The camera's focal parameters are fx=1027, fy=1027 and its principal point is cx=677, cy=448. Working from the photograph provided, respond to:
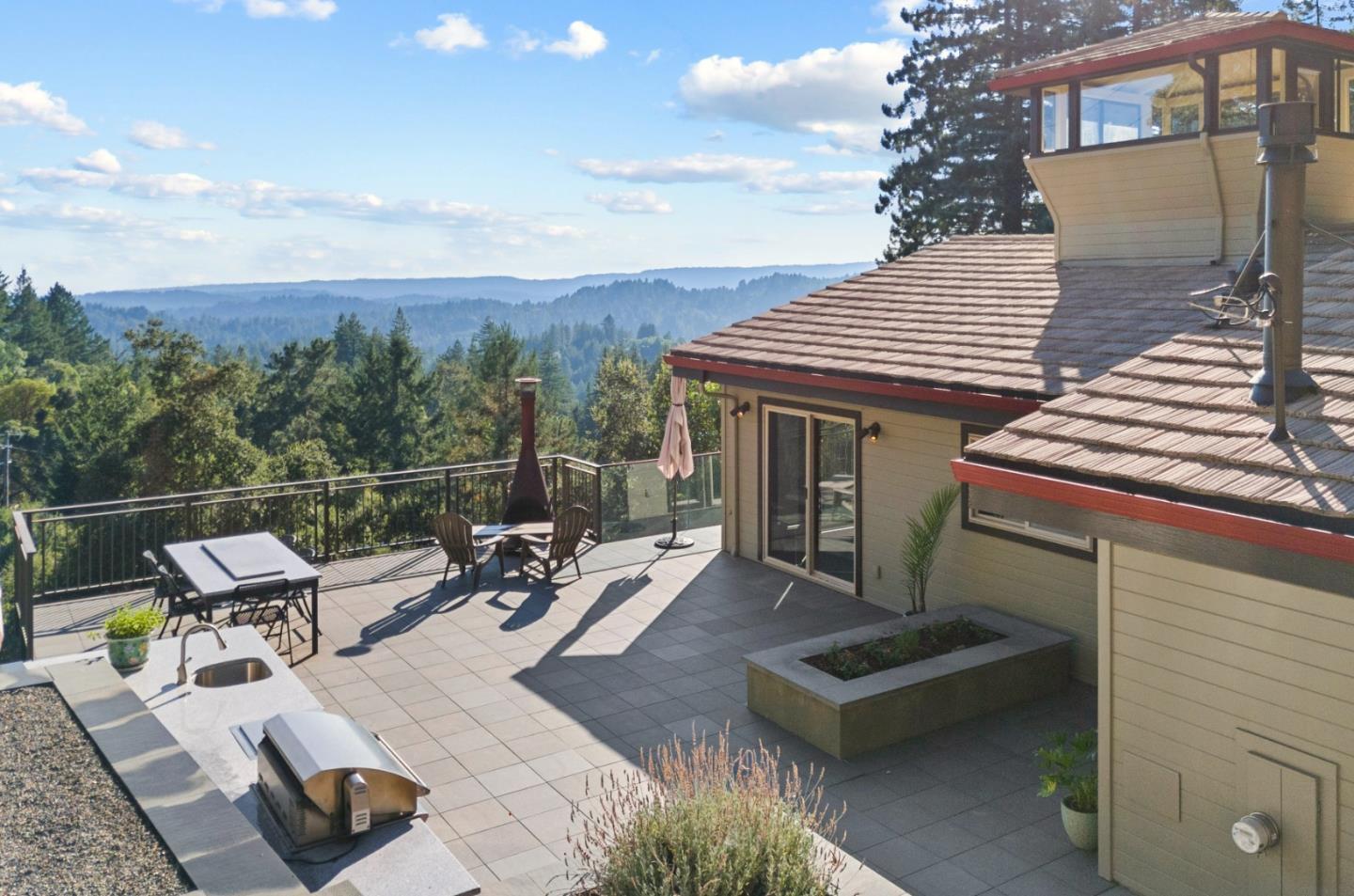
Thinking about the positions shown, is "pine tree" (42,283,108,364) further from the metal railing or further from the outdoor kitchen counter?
the outdoor kitchen counter

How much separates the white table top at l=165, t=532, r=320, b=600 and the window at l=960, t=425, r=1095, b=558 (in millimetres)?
5741

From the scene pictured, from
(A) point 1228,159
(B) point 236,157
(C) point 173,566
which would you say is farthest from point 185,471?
(B) point 236,157

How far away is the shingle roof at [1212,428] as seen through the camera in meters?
4.27

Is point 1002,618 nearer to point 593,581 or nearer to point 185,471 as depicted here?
point 593,581

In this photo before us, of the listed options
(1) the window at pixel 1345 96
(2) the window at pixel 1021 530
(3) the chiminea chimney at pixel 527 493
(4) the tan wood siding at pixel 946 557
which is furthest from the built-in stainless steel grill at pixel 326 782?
(1) the window at pixel 1345 96

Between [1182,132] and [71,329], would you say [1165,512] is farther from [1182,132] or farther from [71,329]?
[71,329]

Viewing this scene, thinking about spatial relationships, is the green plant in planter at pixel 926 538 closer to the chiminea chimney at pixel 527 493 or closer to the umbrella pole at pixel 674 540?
the umbrella pole at pixel 674 540

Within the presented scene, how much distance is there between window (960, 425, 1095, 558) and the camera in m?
8.19

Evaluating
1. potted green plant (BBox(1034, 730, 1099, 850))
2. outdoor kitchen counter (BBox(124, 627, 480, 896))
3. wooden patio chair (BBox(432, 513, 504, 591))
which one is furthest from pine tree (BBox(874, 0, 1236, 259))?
outdoor kitchen counter (BBox(124, 627, 480, 896))

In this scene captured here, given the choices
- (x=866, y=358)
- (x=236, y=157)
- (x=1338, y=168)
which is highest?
(x=236, y=157)

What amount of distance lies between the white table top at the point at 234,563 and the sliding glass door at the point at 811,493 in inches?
200

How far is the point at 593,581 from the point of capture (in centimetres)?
1141

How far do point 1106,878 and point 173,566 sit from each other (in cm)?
824

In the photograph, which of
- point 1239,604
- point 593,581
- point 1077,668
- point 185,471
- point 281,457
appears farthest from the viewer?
point 281,457
